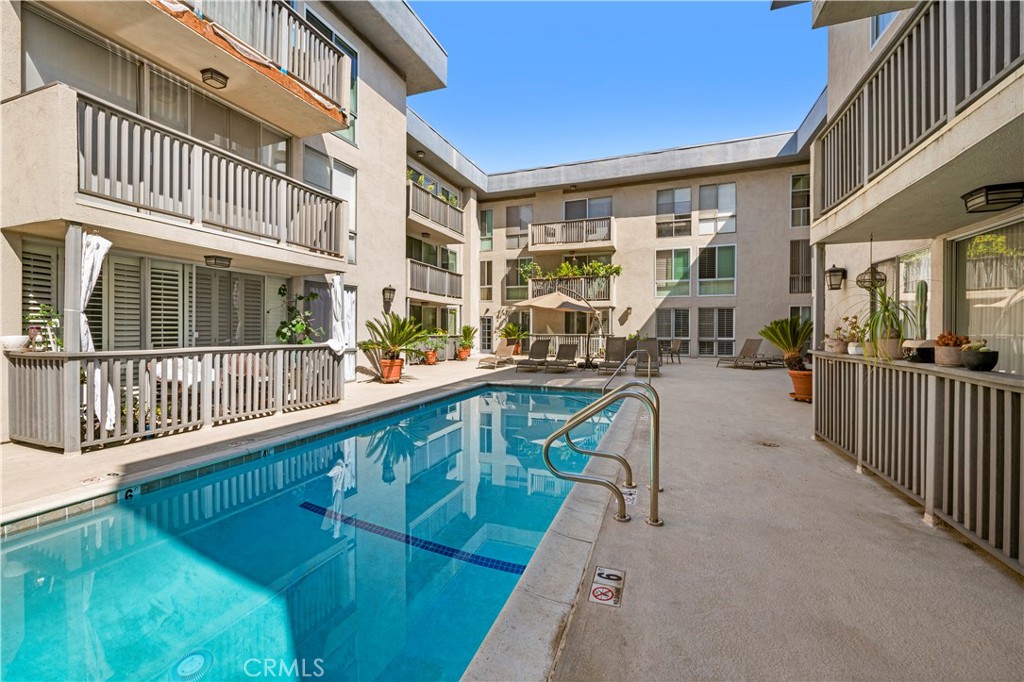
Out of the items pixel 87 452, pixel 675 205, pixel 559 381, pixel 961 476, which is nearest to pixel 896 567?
pixel 961 476

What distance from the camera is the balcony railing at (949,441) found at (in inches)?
93.7

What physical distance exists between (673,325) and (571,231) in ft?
20.5

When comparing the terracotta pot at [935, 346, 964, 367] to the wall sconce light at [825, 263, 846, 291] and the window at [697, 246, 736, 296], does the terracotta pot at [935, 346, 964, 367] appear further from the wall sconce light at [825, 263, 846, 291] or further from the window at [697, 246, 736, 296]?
the window at [697, 246, 736, 296]

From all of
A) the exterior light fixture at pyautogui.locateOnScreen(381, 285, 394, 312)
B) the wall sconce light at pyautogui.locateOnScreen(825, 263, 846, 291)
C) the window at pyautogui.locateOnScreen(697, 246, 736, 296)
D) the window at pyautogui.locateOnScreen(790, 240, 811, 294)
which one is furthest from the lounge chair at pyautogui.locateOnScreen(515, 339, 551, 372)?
the window at pyautogui.locateOnScreen(790, 240, 811, 294)

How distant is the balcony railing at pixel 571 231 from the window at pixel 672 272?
2.63 metres

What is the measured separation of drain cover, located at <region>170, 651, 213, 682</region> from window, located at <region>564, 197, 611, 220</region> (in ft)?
67.1

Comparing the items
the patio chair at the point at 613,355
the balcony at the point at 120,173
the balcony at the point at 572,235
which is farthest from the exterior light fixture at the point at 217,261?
the balcony at the point at 572,235

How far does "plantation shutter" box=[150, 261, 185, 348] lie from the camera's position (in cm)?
684

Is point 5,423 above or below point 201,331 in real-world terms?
below

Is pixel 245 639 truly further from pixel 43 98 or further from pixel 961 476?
pixel 43 98

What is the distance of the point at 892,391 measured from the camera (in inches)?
145

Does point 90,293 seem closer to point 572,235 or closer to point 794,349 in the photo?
point 794,349

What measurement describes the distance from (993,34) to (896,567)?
3.48m

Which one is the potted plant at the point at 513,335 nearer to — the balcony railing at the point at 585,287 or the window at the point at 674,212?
the balcony railing at the point at 585,287
